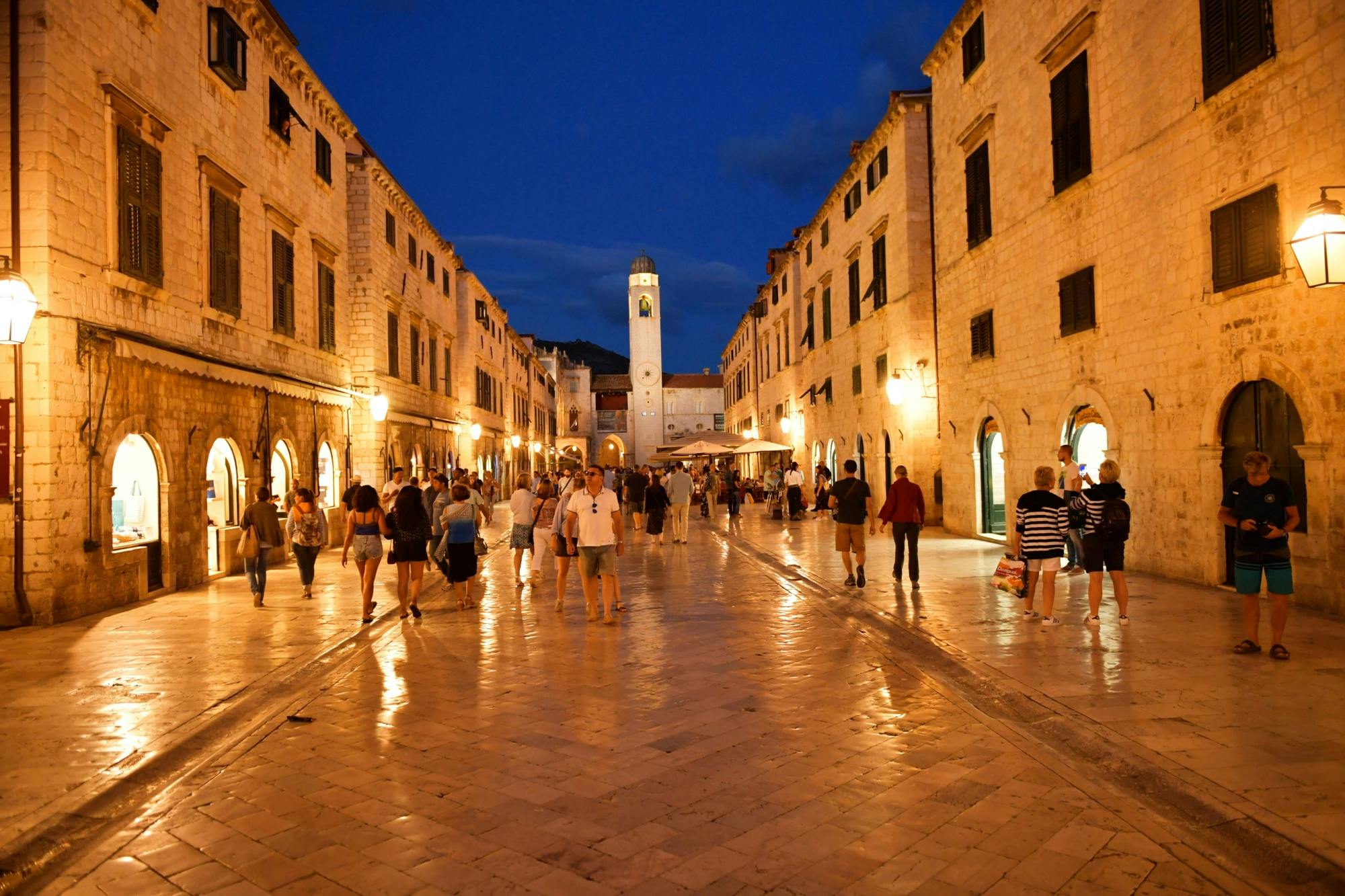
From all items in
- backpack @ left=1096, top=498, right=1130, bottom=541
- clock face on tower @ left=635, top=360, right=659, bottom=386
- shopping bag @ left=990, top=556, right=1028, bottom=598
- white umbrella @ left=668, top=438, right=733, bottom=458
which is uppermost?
clock face on tower @ left=635, top=360, right=659, bottom=386

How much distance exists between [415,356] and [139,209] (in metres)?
14.8

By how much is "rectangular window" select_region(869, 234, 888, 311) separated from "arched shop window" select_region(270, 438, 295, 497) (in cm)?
1466

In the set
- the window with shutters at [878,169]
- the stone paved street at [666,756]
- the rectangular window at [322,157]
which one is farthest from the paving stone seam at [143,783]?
the window with shutters at [878,169]

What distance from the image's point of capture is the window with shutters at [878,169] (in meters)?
23.3

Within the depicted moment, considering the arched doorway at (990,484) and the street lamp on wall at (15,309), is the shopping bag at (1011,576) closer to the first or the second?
the arched doorway at (990,484)

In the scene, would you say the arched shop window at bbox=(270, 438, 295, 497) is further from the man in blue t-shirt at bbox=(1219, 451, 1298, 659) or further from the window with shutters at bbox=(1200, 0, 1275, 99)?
the window with shutters at bbox=(1200, 0, 1275, 99)

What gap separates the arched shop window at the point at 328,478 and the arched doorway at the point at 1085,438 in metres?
14.5

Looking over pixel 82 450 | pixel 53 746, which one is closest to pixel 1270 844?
pixel 53 746

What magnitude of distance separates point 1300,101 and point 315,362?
1711 centimetres

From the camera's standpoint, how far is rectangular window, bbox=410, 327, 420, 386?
26.5m

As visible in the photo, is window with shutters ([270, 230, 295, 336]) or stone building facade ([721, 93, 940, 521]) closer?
window with shutters ([270, 230, 295, 336])

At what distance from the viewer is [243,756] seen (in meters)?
5.63

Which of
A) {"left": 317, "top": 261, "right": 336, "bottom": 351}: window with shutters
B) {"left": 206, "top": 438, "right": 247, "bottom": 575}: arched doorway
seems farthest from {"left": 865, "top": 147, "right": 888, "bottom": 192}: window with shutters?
{"left": 206, "top": 438, "right": 247, "bottom": 575}: arched doorway

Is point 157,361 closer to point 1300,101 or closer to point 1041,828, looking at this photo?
point 1041,828
